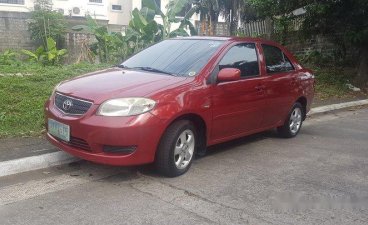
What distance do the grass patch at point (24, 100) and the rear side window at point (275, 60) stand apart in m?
3.44

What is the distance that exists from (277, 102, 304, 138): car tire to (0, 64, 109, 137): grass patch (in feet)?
12.3

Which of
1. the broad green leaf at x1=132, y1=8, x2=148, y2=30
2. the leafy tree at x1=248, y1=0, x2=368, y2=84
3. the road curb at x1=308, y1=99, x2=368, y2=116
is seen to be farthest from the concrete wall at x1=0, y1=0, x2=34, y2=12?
the road curb at x1=308, y1=99, x2=368, y2=116

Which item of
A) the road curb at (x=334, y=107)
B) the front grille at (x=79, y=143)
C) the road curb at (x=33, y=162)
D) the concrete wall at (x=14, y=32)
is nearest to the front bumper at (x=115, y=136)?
the front grille at (x=79, y=143)

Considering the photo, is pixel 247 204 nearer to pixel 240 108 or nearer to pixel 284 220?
pixel 284 220

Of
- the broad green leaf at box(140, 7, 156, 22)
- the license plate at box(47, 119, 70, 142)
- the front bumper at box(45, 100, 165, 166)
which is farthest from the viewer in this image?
the broad green leaf at box(140, 7, 156, 22)

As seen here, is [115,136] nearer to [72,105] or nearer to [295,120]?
[72,105]

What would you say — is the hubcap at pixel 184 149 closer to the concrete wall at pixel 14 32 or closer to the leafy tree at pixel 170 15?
the leafy tree at pixel 170 15

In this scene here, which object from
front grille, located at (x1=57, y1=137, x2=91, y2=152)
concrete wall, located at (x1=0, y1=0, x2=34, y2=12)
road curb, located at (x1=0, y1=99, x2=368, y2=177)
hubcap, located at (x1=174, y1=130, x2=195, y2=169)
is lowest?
road curb, located at (x1=0, y1=99, x2=368, y2=177)

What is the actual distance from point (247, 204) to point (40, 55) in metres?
11.2

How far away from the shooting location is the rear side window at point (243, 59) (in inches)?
223

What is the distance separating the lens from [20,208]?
402 cm

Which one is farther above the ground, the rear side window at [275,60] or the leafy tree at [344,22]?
the leafy tree at [344,22]

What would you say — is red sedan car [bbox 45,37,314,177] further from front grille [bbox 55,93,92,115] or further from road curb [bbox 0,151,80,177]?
road curb [bbox 0,151,80,177]

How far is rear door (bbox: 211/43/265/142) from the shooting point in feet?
17.6
